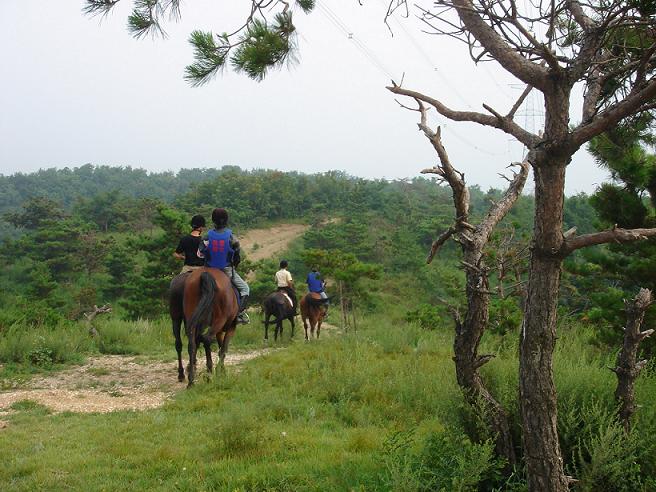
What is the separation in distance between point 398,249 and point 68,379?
30.7 meters

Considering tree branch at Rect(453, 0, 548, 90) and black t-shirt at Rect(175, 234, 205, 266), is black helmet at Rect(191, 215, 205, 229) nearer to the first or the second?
black t-shirt at Rect(175, 234, 205, 266)

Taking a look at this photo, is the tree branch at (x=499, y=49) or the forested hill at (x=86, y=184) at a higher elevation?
the forested hill at (x=86, y=184)

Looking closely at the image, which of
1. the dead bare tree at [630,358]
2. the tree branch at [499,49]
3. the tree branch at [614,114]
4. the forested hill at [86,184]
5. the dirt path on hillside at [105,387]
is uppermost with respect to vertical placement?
the forested hill at [86,184]

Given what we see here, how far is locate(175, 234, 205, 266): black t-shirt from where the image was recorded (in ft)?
26.8

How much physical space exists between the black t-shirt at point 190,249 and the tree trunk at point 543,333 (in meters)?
5.76

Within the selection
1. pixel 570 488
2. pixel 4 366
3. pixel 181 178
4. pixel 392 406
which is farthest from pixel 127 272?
pixel 181 178

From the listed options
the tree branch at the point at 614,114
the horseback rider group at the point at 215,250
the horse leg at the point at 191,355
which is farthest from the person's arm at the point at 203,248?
the tree branch at the point at 614,114

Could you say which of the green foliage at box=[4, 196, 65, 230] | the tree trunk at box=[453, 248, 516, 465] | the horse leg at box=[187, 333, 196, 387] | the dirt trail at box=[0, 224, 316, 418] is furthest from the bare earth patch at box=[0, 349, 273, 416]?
the green foliage at box=[4, 196, 65, 230]

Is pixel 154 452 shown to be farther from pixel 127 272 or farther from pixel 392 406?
pixel 127 272

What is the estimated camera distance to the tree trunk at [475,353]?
380 centimetres

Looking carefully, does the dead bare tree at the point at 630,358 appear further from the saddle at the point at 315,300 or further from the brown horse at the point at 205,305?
the saddle at the point at 315,300

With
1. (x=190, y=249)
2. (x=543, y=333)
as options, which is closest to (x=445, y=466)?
(x=543, y=333)

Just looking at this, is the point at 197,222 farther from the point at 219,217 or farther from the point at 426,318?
the point at 426,318

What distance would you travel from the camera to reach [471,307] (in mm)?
3871
